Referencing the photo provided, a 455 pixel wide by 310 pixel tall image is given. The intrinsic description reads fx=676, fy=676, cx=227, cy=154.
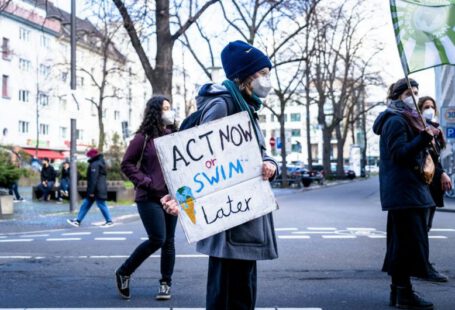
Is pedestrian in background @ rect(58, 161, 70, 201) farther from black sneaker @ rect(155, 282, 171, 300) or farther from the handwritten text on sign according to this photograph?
the handwritten text on sign

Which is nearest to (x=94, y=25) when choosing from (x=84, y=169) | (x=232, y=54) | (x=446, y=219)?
(x=84, y=169)

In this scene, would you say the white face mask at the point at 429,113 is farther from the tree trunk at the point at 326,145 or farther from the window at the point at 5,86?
the window at the point at 5,86

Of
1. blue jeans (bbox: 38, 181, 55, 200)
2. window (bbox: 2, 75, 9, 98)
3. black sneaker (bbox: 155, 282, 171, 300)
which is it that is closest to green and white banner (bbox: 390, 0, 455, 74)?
black sneaker (bbox: 155, 282, 171, 300)

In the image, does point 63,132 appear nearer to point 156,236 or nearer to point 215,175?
point 156,236

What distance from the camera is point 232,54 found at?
3838 mm

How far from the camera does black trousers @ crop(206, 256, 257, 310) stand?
3.70m

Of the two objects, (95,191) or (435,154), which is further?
(95,191)

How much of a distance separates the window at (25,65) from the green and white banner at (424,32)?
64216mm

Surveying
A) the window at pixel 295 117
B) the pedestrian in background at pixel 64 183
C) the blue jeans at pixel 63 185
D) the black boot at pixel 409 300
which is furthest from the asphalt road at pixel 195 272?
the window at pixel 295 117

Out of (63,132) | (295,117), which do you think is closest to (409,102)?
(63,132)

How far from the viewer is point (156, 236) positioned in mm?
6164

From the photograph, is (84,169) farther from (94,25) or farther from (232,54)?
(232,54)

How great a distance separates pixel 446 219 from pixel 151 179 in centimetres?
1132

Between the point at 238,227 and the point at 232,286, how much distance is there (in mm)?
326
